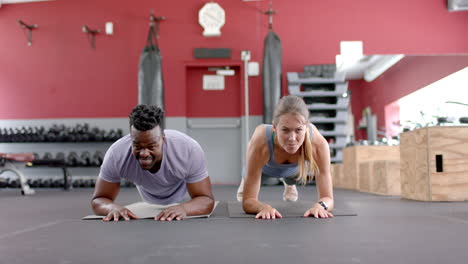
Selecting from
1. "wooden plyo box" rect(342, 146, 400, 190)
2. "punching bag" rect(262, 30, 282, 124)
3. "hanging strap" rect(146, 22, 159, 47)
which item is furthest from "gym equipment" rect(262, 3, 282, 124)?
"hanging strap" rect(146, 22, 159, 47)

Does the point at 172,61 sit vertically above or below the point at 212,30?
below

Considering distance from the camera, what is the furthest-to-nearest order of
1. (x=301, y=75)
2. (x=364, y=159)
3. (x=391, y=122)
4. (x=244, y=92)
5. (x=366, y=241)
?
1. (x=244, y=92)
2. (x=301, y=75)
3. (x=391, y=122)
4. (x=364, y=159)
5. (x=366, y=241)

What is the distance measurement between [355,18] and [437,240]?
570 cm

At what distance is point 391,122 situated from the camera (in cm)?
534

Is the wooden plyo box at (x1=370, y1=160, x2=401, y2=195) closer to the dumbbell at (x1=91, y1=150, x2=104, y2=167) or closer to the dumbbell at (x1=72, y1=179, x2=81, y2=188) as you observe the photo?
the dumbbell at (x1=91, y1=150, x2=104, y2=167)

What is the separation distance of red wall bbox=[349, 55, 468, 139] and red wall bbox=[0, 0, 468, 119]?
855mm

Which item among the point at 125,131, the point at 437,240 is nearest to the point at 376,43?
the point at 125,131

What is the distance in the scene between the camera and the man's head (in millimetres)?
1954

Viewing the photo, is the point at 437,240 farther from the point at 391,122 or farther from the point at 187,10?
the point at 187,10

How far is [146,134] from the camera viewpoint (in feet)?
6.44

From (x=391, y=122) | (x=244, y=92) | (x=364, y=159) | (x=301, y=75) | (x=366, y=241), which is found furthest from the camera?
(x=244, y=92)

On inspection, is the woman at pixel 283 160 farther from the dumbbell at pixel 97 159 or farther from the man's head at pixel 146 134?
the dumbbell at pixel 97 159

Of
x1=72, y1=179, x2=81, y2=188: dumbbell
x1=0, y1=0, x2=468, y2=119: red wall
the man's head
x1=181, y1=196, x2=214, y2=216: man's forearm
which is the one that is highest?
x1=0, y1=0, x2=468, y2=119: red wall

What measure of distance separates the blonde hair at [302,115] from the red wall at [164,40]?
14.5 ft
